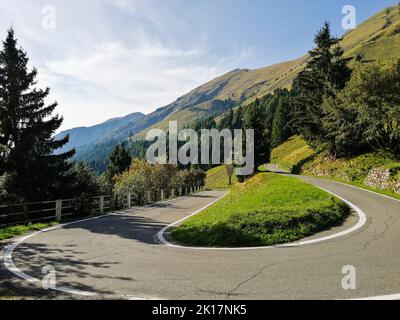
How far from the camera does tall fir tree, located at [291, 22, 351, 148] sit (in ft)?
149

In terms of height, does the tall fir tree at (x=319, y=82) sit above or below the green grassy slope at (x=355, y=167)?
above

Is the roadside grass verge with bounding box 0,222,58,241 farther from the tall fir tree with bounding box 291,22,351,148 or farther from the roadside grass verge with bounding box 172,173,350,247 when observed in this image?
the tall fir tree with bounding box 291,22,351,148

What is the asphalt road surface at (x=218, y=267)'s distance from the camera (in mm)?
5574

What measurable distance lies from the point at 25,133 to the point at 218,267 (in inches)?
1011

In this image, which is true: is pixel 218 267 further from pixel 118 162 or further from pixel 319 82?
pixel 118 162

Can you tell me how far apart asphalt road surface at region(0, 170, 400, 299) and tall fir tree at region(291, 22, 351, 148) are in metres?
38.0

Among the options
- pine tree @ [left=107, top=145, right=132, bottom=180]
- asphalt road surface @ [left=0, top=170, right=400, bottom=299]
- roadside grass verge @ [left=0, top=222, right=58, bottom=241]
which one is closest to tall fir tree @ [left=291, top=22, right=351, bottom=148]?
asphalt road surface @ [left=0, top=170, right=400, bottom=299]

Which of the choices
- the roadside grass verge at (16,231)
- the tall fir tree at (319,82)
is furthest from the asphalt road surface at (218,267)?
the tall fir tree at (319,82)

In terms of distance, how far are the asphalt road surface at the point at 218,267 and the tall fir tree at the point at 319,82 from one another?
3804 cm

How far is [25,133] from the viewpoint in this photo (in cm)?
2730

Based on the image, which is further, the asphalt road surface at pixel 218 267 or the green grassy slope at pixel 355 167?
the green grassy slope at pixel 355 167

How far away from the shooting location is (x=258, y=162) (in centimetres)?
6238

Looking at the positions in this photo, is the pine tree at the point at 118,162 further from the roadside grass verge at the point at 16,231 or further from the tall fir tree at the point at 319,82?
the roadside grass verge at the point at 16,231
